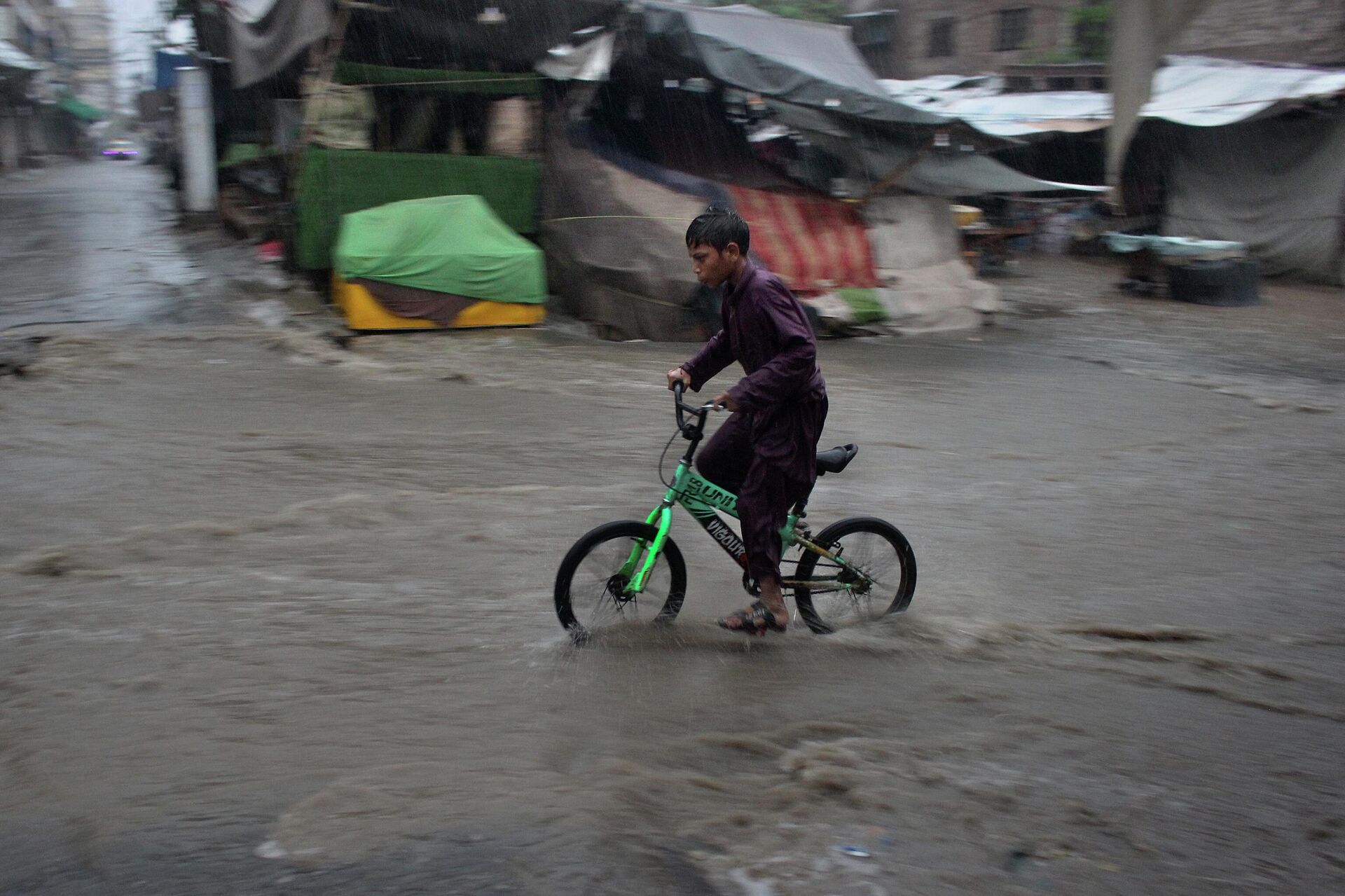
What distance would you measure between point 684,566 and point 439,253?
7755mm

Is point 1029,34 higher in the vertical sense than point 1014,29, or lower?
lower

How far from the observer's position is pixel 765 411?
163 inches

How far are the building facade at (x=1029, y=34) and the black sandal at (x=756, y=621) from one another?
26452 mm

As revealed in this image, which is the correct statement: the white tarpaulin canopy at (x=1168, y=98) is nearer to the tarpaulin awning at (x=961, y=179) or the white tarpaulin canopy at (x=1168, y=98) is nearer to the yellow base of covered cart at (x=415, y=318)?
the tarpaulin awning at (x=961, y=179)

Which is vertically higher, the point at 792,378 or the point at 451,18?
the point at 451,18

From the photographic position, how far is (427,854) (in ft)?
9.68

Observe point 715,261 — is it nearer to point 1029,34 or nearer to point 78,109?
point 1029,34

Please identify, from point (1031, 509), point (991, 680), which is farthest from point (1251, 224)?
point (991, 680)

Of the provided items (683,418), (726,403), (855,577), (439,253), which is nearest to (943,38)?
(439,253)

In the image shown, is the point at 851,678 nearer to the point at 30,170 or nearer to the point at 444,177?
the point at 444,177

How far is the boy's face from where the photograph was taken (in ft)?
12.8

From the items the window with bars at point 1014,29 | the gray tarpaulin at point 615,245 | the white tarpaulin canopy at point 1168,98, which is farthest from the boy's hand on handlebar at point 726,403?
the window with bars at point 1014,29

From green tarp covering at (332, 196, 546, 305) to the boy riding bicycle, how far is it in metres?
7.51

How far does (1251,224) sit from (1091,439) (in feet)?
48.5
